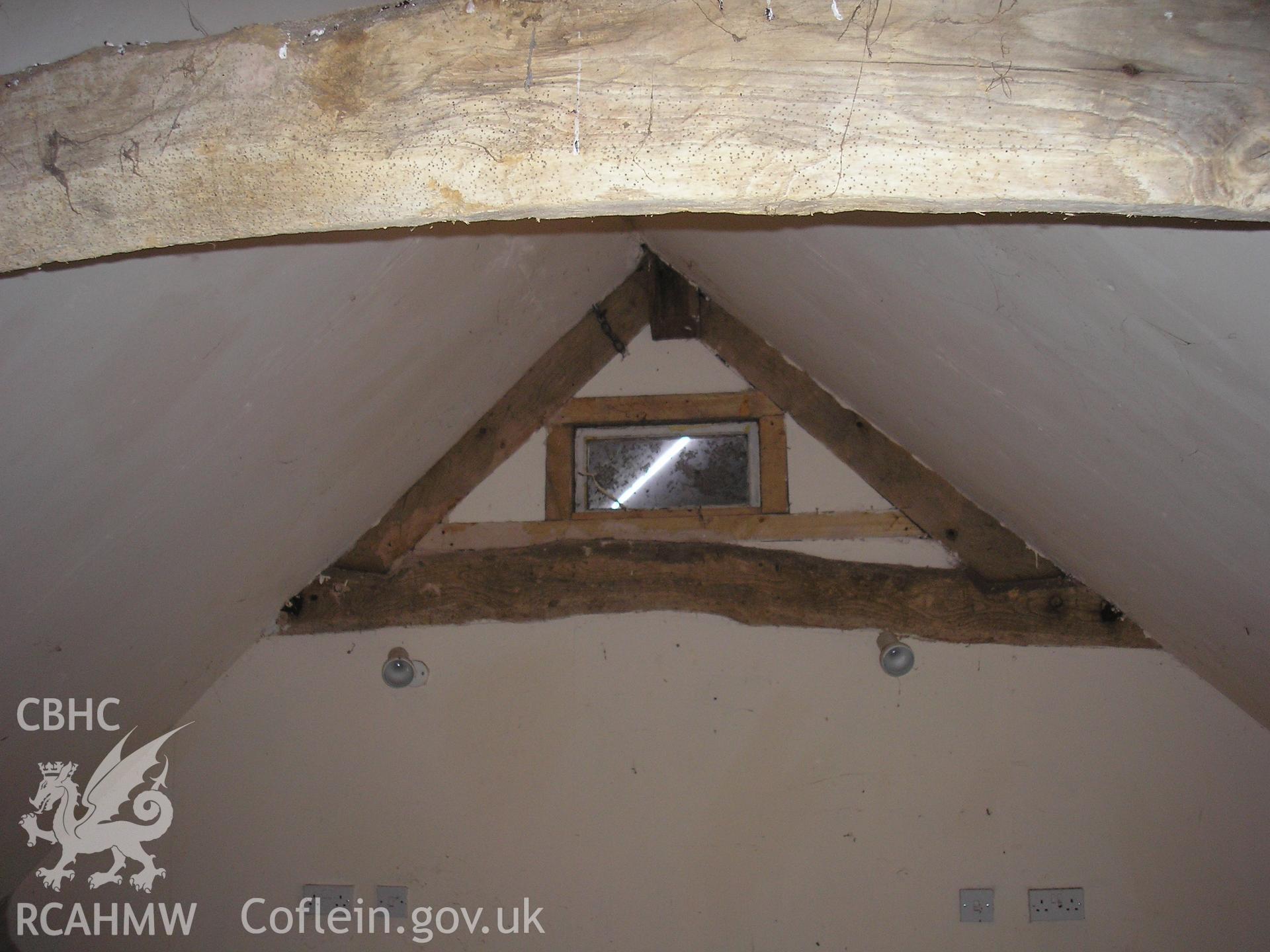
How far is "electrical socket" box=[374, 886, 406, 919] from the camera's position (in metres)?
2.71

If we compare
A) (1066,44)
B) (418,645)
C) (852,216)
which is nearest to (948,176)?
(1066,44)

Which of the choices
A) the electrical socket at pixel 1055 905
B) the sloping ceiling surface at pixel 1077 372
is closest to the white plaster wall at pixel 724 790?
the electrical socket at pixel 1055 905

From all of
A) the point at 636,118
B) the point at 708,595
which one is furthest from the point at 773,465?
the point at 636,118

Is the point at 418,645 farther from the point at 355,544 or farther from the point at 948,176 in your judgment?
the point at 948,176

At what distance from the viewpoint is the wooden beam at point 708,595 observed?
9.00 ft

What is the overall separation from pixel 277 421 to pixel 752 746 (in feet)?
5.64

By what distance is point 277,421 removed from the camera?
197 centimetres

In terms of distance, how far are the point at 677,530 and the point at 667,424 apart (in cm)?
39

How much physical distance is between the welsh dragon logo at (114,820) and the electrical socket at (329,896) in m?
0.49

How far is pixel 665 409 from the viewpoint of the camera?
10.0 ft

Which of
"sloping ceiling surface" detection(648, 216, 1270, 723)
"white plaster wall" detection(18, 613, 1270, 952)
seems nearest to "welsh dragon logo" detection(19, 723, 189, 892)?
"white plaster wall" detection(18, 613, 1270, 952)

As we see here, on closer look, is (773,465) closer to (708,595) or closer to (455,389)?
(708,595)

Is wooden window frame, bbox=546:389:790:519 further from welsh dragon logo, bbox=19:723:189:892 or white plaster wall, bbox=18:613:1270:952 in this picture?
welsh dragon logo, bbox=19:723:189:892

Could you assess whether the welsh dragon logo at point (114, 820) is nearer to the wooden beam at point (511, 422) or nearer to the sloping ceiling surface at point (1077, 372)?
the wooden beam at point (511, 422)
